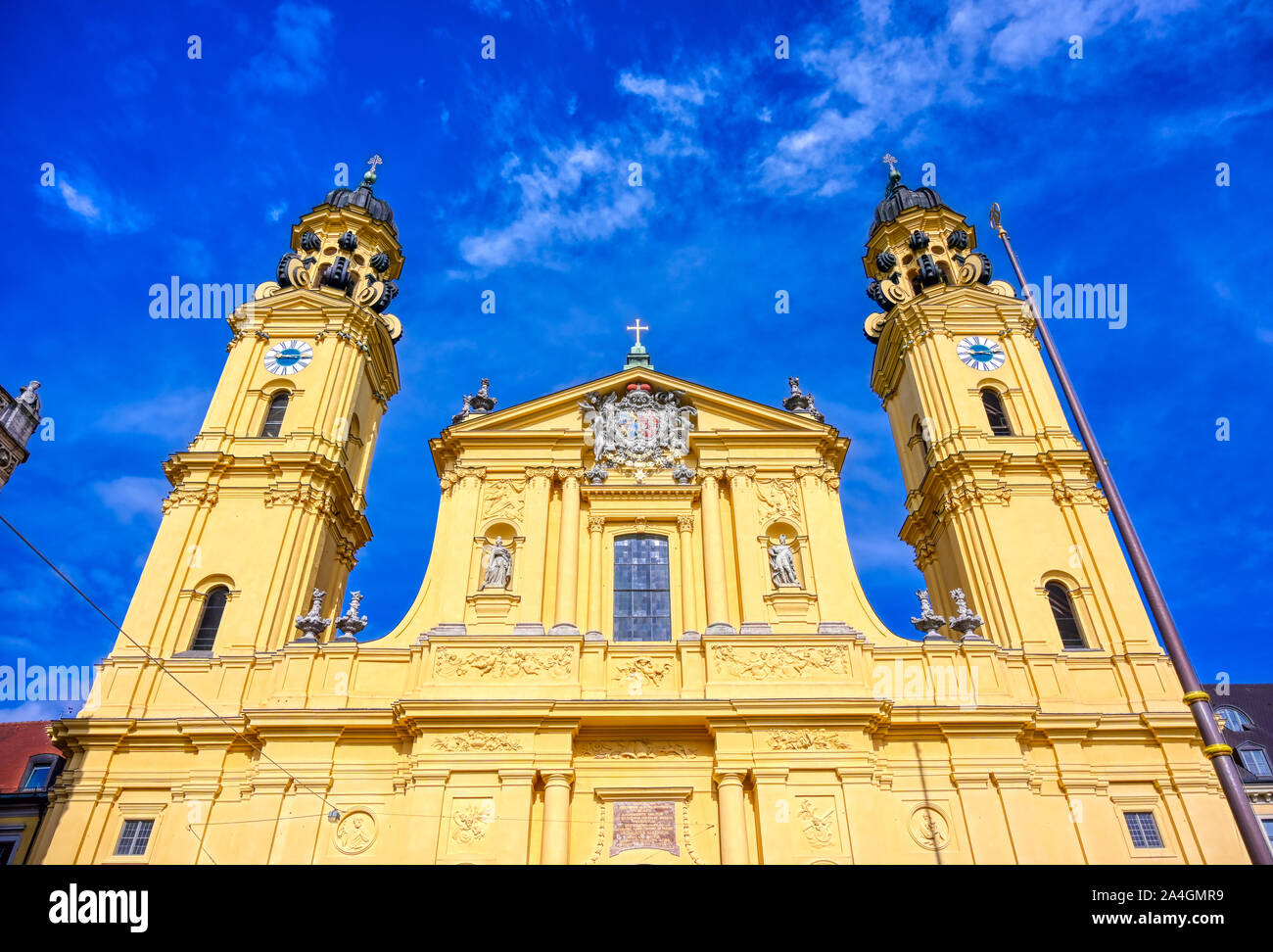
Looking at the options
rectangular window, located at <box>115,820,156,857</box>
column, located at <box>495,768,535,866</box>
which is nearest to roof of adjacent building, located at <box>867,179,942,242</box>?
column, located at <box>495,768,535,866</box>

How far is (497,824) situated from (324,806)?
3.21m

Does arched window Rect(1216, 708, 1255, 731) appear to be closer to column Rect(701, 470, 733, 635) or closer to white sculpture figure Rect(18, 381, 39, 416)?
column Rect(701, 470, 733, 635)

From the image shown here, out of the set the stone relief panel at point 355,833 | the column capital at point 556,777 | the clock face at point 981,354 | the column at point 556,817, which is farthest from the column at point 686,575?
the clock face at point 981,354

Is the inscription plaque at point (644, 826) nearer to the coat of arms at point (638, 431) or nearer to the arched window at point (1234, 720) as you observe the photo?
the coat of arms at point (638, 431)

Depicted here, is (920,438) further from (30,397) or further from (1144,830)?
(30,397)

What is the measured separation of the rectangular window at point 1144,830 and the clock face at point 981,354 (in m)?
11.5

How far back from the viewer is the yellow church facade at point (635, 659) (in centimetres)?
1552

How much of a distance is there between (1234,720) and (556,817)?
65.6 ft

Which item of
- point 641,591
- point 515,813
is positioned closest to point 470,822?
point 515,813

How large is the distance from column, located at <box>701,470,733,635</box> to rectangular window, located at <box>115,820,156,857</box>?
35.8 feet

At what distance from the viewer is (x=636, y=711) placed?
16.0 m

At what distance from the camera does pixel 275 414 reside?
896 inches
